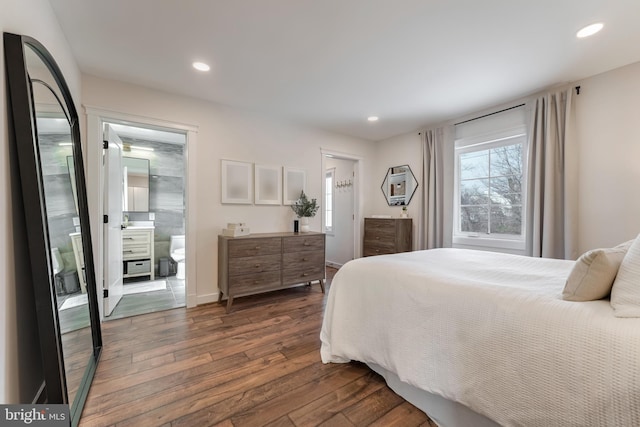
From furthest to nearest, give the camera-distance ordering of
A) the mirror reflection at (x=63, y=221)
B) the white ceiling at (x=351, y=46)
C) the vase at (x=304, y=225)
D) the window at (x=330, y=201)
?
the window at (x=330, y=201)
the vase at (x=304, y=225)
the white ceiling at (x=351, y=46)
the mirror reflection at (x=63, y=221)

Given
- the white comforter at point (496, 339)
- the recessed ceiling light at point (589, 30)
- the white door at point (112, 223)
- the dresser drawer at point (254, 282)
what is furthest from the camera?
the dresser drawer at point (254, 282)

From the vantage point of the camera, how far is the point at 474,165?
135 inches

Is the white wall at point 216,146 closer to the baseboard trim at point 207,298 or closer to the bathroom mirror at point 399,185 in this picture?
the baseboard trim at point 207,298

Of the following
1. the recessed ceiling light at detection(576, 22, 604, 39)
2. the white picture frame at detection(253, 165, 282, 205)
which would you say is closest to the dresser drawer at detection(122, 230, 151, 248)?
the white picture frame at detection(253, 165, 282, 205)

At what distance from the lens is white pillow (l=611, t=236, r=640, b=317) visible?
86 centimetres

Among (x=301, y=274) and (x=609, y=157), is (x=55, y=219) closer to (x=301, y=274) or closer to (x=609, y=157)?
(x=301, y=274)

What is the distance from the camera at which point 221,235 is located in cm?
302

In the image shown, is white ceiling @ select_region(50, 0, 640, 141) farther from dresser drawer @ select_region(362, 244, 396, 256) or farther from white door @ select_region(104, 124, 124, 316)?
dresser drawer @ select_region(362, 244, 396, 256)

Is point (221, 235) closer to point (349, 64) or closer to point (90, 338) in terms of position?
point (90, 338)

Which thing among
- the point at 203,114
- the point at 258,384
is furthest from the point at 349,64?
the point at 258,384

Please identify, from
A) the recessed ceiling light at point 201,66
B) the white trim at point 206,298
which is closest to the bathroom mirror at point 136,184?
Result: the white trim at point 206,298

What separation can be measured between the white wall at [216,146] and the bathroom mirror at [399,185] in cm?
128

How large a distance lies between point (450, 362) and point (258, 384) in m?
1.14
